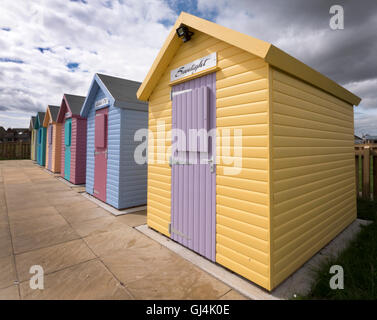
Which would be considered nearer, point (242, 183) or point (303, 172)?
point (242, 183)

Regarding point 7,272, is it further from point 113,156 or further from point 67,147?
point 67,147

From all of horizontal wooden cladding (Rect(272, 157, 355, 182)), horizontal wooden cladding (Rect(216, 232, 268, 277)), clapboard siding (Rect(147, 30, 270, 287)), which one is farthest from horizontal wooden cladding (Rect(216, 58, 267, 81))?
horizontal wooden cladding (Rect(216, 232, 268, 277))

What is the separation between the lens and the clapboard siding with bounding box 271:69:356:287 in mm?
2871

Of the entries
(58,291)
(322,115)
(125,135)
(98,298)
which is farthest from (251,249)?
(125,135)

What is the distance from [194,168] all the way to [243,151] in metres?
1.06

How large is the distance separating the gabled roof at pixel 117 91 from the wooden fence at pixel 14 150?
75.9ft

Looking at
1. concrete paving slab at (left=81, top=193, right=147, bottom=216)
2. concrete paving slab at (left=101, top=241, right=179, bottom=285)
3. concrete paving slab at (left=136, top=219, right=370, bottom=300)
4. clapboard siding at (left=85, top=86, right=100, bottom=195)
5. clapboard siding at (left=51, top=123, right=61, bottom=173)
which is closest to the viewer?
concrete paving slab at (left=136, top=219, right=370, bottom=300)

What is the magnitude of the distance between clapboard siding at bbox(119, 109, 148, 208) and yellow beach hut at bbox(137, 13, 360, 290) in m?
1.96

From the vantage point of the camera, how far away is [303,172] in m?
3.38

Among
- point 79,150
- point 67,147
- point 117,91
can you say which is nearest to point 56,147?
point 67,147

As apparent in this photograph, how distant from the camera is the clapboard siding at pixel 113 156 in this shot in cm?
648

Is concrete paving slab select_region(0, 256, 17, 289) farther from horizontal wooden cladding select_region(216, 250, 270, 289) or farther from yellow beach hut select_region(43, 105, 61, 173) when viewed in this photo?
yellow beach hut select_region(43, 105, 61, 173)

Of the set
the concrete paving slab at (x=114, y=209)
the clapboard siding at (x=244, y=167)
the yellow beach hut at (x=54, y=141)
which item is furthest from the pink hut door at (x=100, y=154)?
the yellow beach hut at (x=54, y=141)
